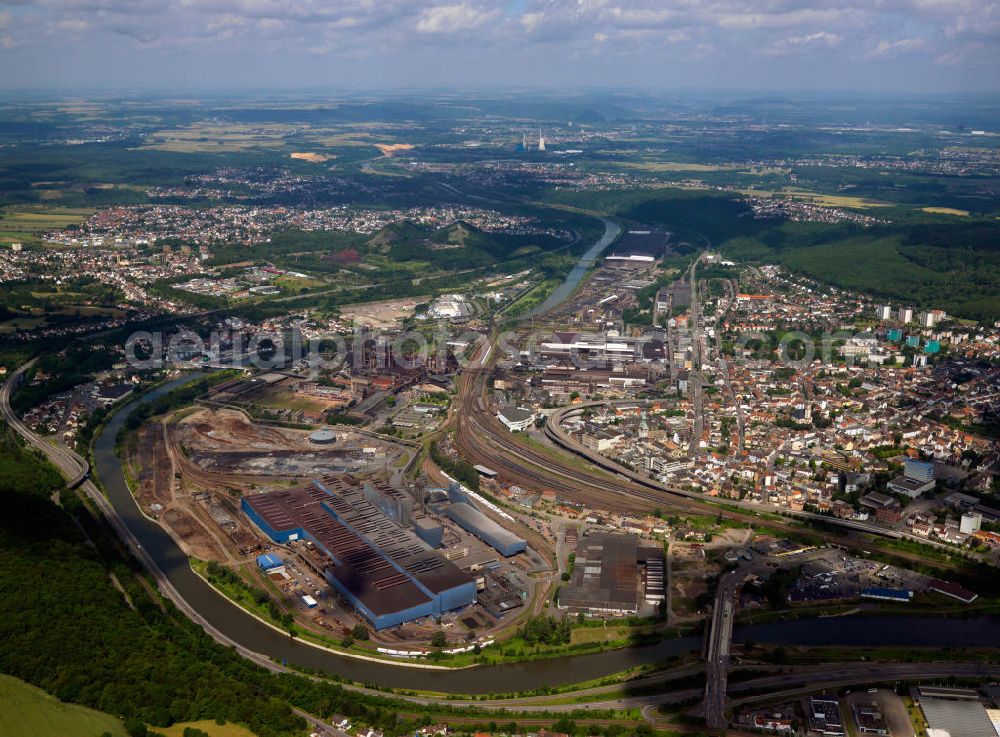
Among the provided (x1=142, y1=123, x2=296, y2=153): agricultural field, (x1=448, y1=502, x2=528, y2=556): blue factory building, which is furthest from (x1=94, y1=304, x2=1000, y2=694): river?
(x1=142, y1=123, x2=296, y2=153): agricultural field

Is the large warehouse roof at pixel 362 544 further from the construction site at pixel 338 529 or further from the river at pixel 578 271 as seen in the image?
the river at pixel 578 271

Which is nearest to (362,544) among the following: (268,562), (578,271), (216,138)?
(268,562)

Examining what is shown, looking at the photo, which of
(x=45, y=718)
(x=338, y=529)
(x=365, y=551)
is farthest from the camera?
(x=338, y=529)

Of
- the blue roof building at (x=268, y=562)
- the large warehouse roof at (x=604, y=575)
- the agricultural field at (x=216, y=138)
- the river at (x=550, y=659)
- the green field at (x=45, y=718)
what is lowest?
the river at (x=550, y=659)

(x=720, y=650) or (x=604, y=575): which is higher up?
(x=604, y=575)

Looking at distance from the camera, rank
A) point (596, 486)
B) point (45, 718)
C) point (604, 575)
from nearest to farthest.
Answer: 1. point (45, 718)
2. point (604, 575)
3. point (596, 486)

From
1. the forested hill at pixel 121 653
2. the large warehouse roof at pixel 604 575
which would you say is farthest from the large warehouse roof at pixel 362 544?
the forested hill at pixel 121 653

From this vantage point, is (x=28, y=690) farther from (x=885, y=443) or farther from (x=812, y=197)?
(x=812, y=197)

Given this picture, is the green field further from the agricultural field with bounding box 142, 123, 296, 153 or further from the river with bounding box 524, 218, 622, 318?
the agricultural field with bounding box 142, 123, 296, 153

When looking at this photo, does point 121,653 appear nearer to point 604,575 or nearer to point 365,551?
point 365,551
